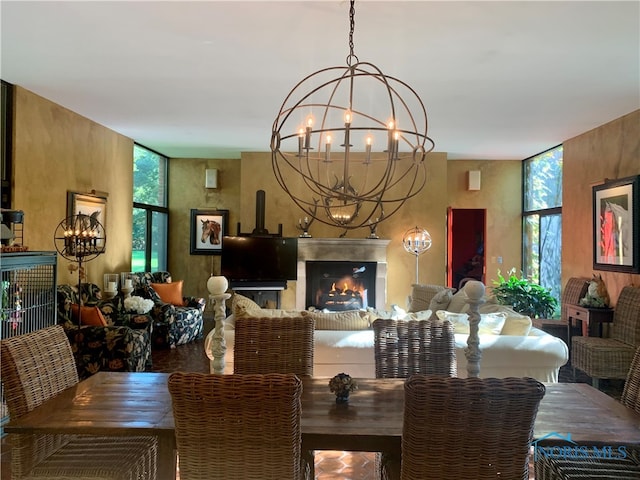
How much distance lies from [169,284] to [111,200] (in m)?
1.47

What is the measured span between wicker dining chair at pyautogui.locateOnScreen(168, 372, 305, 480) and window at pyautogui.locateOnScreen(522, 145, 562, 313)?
6.58 metres

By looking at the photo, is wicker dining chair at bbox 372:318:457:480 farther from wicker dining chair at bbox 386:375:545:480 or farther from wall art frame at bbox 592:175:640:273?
wall art frame at bbox 592:175:640:273

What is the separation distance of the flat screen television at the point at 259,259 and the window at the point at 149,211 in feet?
5.08

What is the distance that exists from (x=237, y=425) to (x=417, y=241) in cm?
639

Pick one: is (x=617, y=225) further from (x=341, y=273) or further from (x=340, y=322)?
(x=341, y=273)

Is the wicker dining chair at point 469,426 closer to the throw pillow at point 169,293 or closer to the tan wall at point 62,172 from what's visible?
the tan wall at point 62,172

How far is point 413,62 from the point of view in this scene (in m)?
3.67

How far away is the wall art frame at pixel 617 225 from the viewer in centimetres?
487

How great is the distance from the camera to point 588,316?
198 inches

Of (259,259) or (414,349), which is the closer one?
(414,349)

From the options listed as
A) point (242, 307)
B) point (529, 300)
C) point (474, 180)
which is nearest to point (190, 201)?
point (474, 180)

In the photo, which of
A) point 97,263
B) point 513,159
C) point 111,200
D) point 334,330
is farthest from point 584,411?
point 513,159

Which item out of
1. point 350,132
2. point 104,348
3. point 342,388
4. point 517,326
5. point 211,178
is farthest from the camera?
point 211,178

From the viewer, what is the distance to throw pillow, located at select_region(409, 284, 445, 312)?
5.91 m
